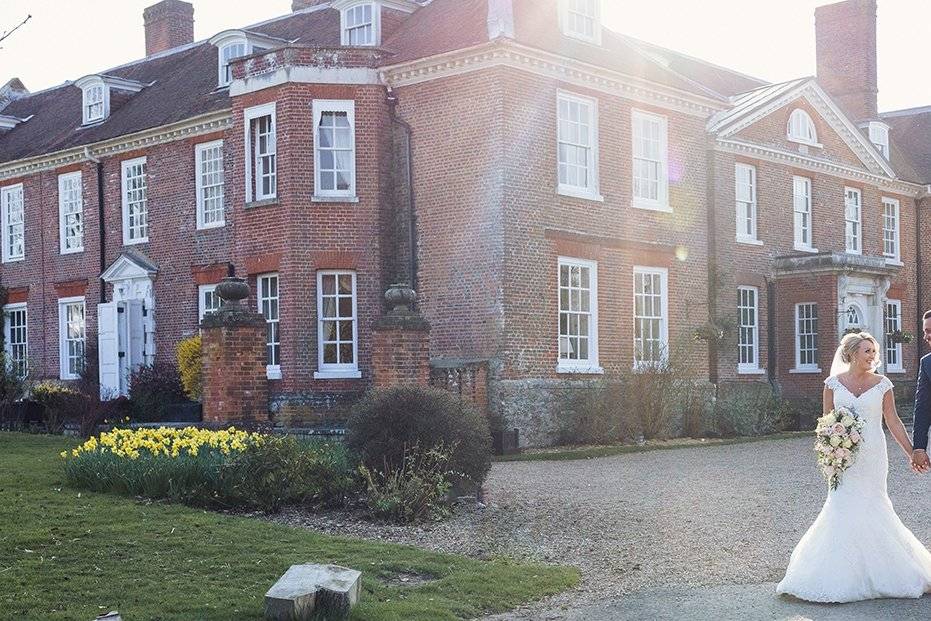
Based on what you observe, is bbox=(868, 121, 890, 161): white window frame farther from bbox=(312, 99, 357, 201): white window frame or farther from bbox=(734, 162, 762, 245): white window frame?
bbox=(312, 99, 357, 201): white window frame

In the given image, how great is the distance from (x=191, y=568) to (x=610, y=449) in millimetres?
11556

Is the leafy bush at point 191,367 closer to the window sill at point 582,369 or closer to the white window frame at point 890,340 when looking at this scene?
the window sill at point 582,369

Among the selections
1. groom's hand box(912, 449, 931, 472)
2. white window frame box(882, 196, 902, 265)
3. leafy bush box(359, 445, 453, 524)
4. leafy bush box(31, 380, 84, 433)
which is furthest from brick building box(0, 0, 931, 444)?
groom's hand box(912, 449, 931, 472)

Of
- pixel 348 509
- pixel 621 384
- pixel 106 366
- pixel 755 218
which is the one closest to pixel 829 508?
pixel 348 509

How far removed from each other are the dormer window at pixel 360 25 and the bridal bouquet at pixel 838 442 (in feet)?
55.0

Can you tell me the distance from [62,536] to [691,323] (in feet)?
54.7

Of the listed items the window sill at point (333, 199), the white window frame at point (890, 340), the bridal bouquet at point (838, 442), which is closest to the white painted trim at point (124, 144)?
the window sill at point (333, 199)

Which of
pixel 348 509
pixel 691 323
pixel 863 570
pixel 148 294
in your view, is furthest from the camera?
pixel 148 294

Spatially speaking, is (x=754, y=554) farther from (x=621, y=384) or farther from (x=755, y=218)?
(x=755, y=218)

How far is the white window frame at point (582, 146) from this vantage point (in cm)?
2111

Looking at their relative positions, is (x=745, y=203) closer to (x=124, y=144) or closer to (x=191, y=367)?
(x=191, y=367)

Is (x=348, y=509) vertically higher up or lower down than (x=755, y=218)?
lower down

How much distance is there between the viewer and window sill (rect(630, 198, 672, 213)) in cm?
2280

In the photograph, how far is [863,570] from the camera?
8055 millimetres
